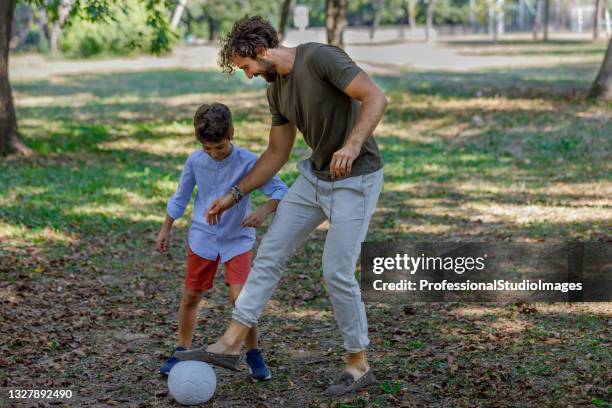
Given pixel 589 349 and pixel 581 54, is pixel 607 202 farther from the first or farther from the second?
pixel 581 54

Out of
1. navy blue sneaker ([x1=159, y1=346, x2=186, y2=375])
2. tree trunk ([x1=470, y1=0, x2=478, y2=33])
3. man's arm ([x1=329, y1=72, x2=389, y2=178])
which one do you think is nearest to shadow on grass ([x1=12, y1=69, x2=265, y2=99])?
navy blue sneaker ([x1=159, y1=346, x2=186, y2=375])

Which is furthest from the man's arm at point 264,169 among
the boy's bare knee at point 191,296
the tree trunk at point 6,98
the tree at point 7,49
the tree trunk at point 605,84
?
the tree trunk at point 605,84

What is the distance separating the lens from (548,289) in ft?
23.3

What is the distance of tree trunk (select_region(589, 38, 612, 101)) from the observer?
61.5 ft

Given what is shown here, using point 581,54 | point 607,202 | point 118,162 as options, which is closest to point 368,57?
point 581,54

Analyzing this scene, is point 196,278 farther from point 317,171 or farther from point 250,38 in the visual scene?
point 250,38

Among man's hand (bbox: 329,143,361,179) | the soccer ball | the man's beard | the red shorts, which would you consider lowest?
the soccer ball

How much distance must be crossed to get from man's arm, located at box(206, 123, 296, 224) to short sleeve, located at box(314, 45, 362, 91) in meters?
0.55

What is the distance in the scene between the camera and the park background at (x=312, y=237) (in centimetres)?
553

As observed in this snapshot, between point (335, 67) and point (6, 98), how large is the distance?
11.1 metres

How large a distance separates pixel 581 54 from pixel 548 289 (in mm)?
33810

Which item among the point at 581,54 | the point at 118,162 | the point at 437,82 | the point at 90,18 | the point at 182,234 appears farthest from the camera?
the point at 581,54

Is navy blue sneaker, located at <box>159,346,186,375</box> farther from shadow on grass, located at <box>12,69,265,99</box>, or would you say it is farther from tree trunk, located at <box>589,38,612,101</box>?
shadow on grass, located at <box>12,69,265,99</box>

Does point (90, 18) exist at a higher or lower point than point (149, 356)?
higher
